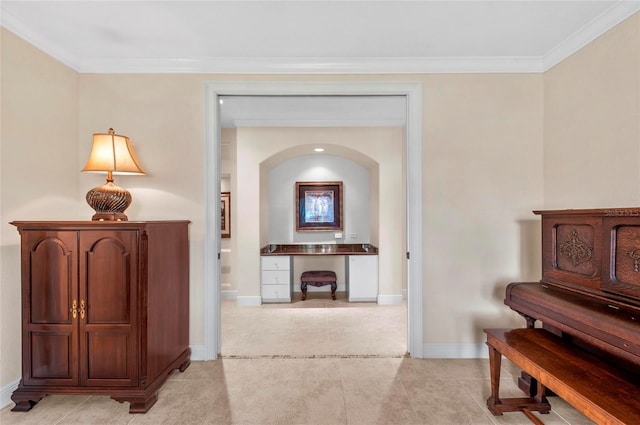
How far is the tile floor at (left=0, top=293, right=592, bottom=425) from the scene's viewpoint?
1973 mm

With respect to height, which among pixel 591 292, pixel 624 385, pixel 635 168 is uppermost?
pixel 635 168

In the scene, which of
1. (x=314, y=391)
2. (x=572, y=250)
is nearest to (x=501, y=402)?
(x=572, y=250)

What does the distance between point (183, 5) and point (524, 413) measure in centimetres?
342

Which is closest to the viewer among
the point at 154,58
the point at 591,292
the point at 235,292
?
the point at 591,292

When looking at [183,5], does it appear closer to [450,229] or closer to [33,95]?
[33,95]

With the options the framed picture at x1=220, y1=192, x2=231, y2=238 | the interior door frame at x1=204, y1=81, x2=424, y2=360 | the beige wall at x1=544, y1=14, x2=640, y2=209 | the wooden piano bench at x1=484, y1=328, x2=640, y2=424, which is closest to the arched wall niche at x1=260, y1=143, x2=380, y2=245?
the framed picture at x1=220, y1=192, x2=231, y2=238

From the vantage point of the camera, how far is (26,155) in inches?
88.4

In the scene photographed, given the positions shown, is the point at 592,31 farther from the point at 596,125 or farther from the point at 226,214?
the point at 226,214

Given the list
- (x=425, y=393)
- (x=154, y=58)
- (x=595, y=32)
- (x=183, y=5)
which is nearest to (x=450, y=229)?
(x=425, y=393)

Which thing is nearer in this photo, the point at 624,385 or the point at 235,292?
the point at 624,385

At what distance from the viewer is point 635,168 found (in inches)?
78.3

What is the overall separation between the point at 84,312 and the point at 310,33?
2500mm

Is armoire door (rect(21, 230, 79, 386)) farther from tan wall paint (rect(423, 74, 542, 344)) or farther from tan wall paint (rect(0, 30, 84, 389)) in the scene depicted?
tan wall paint (rect(423, 74, 542, 344))

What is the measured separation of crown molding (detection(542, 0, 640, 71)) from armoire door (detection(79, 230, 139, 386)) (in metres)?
3.49
